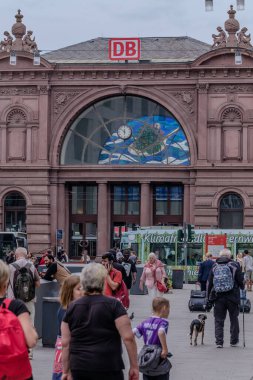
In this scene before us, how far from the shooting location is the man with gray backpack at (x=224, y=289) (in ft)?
74.6

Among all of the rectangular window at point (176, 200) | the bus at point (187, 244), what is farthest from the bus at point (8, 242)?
the bus at point (187, 244)

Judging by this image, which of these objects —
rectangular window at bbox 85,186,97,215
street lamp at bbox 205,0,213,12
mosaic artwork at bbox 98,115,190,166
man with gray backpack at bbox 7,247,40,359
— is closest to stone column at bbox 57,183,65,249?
rectangular window at bbox 85,186,97,215

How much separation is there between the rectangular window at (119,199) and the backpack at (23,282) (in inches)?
2365

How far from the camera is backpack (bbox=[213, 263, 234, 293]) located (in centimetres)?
2270

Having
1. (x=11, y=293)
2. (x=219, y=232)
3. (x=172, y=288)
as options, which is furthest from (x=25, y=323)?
(x=219, y=232)

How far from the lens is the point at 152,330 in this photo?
45.6ft

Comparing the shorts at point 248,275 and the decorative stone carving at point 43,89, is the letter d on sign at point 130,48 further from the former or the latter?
the shorts at point 248,275

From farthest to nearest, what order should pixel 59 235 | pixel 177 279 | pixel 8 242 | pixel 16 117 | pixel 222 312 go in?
1. pixel 16 117
2. pixel 59 235
3. pixel 8 242
4. pixel 177 279
5. pixel 222 312

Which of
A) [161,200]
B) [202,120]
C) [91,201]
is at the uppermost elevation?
[202,120]

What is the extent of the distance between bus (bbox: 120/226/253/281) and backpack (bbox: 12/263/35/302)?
35554 mm

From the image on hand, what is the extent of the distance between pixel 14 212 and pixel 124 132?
9498 mm

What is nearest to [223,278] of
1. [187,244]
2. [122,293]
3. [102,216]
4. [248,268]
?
[122,293]

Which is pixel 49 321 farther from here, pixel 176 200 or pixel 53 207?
pixel 176 200

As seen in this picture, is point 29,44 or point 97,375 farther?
point 29,44
